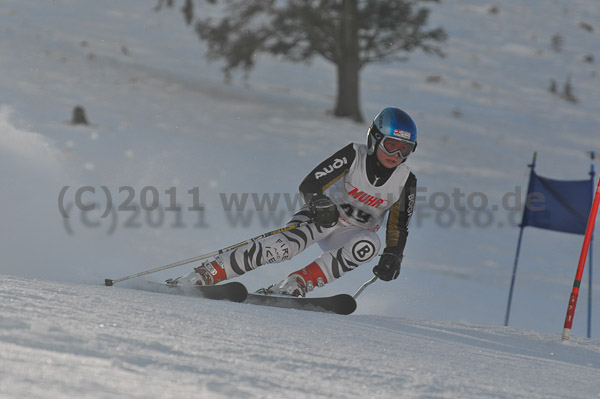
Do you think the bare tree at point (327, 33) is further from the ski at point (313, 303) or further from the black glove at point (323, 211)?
the ski at point (313, 303)

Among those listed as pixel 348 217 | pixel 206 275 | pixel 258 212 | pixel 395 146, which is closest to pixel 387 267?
pixel 348 217

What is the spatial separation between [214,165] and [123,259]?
618 cm

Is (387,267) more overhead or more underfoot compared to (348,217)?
more underfoot

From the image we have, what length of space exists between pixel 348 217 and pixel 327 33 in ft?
45.5

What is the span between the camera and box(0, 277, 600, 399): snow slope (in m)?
2.21

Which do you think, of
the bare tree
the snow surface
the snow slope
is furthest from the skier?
the bare tree

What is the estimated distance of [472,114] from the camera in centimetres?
2152

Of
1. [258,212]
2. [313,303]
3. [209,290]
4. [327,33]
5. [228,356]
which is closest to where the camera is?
[228,356]

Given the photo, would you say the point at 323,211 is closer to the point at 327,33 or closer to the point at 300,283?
the point at 300,283

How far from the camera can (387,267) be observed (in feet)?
17.4

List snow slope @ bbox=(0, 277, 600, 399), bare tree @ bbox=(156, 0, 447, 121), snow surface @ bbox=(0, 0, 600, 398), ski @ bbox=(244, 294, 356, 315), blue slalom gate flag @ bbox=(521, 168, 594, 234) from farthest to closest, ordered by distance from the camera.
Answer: bare tree @ bbox=(156, 0, 447, 121), blue slalom gate flag @ bbox=(521, 168, 594, 234), ski @ bbox=(244, 294, 356, 315), snow surface @ bbox=(0, 0, 600, 398), snow slope @ bbox=(0, 277, 600, 399)

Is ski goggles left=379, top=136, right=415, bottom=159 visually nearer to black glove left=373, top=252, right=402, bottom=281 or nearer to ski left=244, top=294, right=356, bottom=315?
black glove left=373, top=252, right=402, bottom=281

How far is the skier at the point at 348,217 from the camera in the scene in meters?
5.31

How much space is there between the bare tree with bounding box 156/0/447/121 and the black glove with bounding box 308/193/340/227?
13353mm
